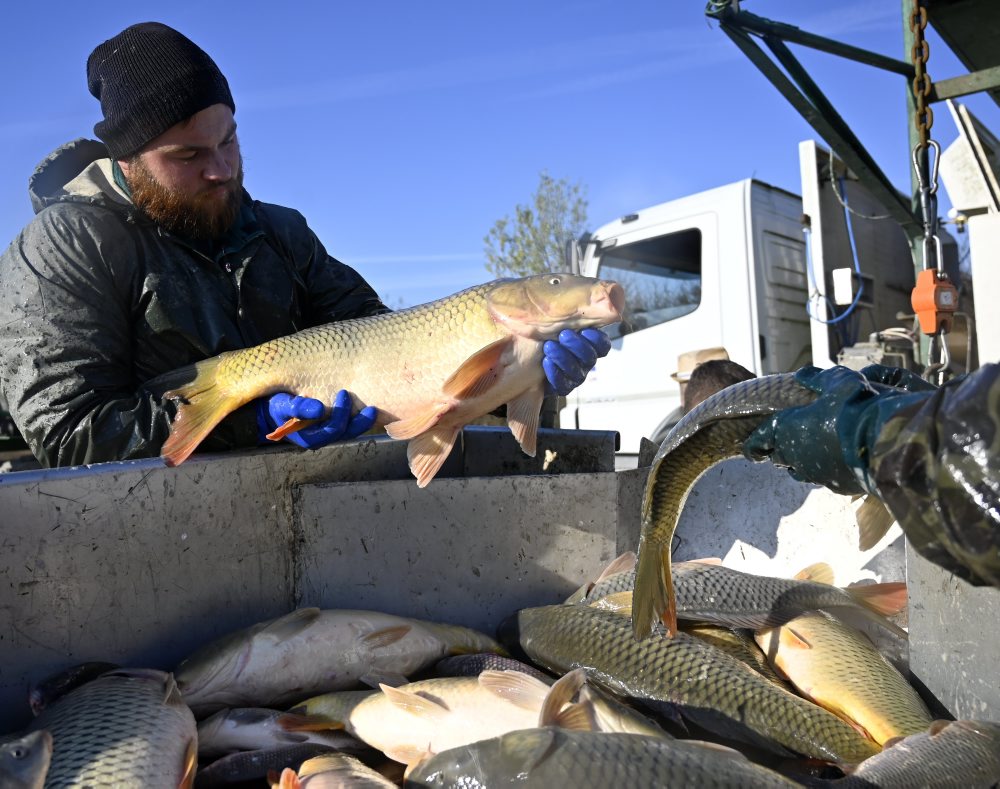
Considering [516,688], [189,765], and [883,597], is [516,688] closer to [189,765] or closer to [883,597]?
[189,765]

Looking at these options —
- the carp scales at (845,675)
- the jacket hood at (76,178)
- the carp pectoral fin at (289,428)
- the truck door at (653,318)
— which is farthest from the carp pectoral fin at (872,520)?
the truck door at (653,318)

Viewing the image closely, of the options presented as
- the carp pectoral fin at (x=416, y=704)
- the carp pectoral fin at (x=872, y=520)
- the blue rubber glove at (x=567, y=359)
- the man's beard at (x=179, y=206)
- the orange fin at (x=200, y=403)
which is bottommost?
the carp pectoral fin at (x=416, y=704)

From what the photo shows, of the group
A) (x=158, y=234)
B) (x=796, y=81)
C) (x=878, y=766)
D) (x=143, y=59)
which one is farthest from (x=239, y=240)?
(x=796, y=81)

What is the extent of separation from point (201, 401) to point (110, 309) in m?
0.51

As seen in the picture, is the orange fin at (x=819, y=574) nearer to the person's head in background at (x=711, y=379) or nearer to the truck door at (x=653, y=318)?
the person's head in background at (x=711, y=379)

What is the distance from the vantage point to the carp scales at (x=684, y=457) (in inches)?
70.8

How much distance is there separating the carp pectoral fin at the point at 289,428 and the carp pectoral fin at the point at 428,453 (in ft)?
1.14

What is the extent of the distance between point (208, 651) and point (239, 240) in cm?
168

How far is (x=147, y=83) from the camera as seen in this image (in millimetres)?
3152

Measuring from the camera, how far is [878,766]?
1.79 m

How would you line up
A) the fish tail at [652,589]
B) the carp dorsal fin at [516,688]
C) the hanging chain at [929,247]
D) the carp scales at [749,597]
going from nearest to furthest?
the carp dorsal fin at [516,688] → the fish tail at [652,589] → the carp scales at [749,597] → the hanging chain at [929,247]

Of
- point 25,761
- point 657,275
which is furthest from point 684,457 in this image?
point 657,275

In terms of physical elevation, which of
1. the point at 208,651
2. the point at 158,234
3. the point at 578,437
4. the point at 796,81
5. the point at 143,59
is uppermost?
the point at 796,81

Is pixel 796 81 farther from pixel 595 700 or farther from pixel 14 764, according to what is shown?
pixel 14 764
